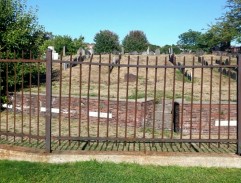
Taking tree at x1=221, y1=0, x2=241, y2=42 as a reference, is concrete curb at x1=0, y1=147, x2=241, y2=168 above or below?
below

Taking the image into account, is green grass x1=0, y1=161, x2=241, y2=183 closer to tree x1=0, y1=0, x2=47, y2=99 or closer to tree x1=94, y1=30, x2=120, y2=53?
tree x1=0, y1=0, x2=47, y2=99

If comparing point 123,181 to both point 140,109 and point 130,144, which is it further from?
point 140,109

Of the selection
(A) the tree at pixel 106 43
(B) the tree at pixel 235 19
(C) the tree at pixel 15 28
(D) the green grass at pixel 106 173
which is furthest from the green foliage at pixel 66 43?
(D) the green grass at pixel 106 173

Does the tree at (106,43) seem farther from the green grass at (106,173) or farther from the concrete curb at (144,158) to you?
the green grass at (106,173)

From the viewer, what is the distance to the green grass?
16.8ft

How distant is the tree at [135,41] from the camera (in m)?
81.9

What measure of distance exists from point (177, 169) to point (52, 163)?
2091mm

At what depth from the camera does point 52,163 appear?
19.2 ft

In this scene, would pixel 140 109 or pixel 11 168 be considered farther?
pixel 140 109

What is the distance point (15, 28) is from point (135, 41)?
7089cm

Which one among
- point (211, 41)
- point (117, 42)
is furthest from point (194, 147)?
point (117, 42)

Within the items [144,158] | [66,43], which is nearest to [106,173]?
[144,158]

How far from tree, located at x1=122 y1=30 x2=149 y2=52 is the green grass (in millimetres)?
75262

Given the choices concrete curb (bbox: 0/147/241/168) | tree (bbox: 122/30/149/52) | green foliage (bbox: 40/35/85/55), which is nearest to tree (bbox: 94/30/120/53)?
tree (bbox: 122/30/149/52)
